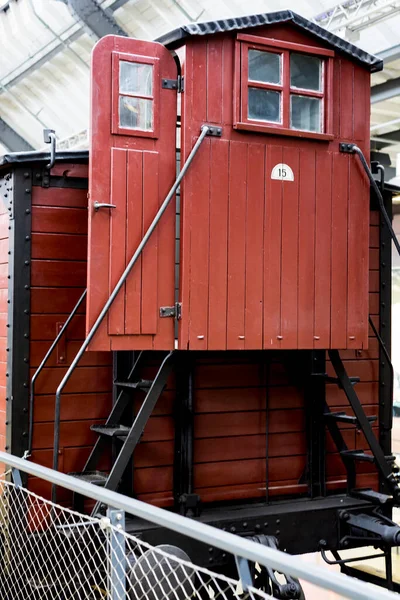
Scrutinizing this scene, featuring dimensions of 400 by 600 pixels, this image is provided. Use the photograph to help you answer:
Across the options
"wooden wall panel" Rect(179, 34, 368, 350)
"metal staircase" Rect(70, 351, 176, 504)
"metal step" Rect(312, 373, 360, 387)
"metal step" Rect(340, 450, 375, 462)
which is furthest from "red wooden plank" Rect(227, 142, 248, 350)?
"metal step" Rect(340, 450, 375, 462)

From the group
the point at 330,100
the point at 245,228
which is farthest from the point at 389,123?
the point at 245,228

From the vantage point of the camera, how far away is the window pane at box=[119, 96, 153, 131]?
189 inches

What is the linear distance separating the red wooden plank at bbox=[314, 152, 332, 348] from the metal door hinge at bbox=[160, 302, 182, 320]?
3.21ft

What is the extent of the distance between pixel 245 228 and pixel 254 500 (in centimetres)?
206

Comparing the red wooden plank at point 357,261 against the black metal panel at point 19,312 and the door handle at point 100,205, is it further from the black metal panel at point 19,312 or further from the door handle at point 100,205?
the black metal panel at point 19,312

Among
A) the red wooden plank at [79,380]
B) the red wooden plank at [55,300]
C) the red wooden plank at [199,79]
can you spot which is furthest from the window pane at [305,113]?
the red wooden plank at [79,380]

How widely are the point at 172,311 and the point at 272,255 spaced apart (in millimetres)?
772

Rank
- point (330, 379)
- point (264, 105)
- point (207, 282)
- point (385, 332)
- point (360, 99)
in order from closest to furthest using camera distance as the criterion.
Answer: point (207, 282) < point (264, 105) < point (360, 99) < point (330, 379) < point (385, 332)

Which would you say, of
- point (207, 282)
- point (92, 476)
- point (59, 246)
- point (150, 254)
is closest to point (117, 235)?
point (150, 254)

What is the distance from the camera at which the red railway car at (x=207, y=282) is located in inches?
189

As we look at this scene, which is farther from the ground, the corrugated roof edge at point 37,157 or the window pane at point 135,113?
the window pane at point 135,113

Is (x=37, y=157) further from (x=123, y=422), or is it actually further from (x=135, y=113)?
(x=123, y=422)

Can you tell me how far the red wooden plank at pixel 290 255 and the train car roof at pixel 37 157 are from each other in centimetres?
142

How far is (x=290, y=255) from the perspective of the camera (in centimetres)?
511
